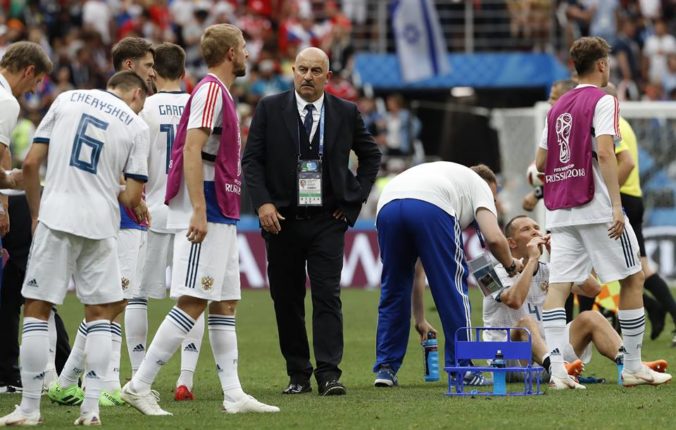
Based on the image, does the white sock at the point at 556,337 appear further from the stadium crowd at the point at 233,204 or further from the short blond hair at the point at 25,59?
the short blond hair at the point at 25,59

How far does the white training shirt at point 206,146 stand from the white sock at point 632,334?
301cm

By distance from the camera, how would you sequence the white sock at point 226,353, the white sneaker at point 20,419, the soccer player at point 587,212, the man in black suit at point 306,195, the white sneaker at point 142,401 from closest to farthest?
1. the white sneaker at point 20,419
2. the white sneaker at point 142,401
3. the white sock at point 226,353
4. the soccer player at point 587,212
5. the man in black suit at point 306,195

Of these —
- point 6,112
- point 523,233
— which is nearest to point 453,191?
point 523,233

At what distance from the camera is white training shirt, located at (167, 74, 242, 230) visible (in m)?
8.07

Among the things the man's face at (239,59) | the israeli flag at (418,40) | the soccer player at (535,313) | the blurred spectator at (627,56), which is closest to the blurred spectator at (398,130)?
the israeli flag at (418,40)

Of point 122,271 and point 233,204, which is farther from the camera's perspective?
point 122,271

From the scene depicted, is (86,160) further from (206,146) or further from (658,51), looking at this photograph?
(658,51)

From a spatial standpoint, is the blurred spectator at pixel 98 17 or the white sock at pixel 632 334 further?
the blurred spectator at pixel 98 17

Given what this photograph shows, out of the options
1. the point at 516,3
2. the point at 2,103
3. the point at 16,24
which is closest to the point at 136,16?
the point at 16,24

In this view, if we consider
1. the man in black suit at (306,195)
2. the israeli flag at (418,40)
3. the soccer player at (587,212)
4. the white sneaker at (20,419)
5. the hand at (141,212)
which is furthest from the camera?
the israeli flag at (418,40)

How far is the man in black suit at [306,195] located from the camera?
948 cm

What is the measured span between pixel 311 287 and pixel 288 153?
936 millimetres

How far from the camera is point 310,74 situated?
945 cm

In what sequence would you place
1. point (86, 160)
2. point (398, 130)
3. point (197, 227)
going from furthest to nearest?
point (398, 130) < point (197, 227) < point (86, 160)
